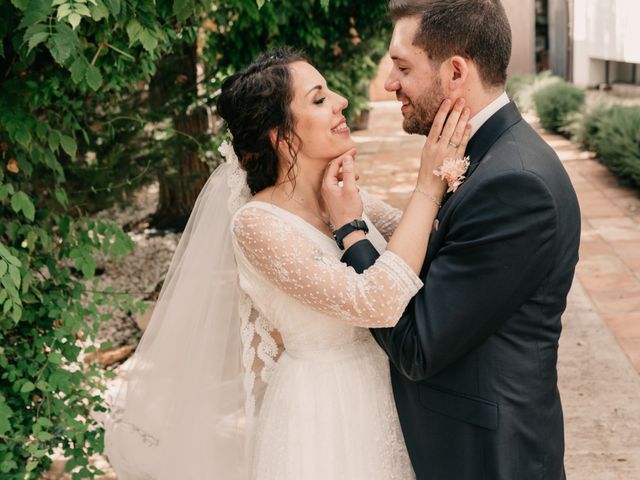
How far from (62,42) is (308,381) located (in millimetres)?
1239

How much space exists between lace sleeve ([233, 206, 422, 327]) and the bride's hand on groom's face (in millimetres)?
110

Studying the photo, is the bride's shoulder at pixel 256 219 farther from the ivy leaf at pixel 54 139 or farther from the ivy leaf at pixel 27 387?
the ivy leaf at pixel 27 387

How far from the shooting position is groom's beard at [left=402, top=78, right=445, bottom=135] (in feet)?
6.79

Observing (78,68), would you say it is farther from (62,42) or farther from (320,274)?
(320,274)

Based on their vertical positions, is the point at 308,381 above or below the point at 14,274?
below

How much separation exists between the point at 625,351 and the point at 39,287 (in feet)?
12.1

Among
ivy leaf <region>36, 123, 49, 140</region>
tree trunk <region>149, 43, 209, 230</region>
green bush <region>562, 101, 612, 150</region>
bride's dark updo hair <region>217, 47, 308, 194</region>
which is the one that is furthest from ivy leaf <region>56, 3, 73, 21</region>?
green bush <region>562, 101, 612, 150</region>

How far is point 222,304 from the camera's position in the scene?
2.72 meters

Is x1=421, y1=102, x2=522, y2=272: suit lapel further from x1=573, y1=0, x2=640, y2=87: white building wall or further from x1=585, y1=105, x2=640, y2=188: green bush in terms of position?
x1=573, y1=0, x2=640, y2=87: white building wall

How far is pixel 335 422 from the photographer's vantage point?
2439 mm

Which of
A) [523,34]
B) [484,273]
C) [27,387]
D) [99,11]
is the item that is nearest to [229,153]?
[99,11]

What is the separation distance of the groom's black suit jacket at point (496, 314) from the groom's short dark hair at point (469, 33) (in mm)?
121

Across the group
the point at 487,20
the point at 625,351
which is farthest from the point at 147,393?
the point at 625,351

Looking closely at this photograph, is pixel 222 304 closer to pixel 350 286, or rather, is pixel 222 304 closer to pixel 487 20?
pixel 350 286
